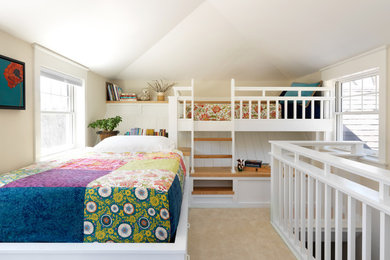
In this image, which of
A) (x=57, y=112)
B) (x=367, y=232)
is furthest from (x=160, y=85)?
(x=367, y=232)

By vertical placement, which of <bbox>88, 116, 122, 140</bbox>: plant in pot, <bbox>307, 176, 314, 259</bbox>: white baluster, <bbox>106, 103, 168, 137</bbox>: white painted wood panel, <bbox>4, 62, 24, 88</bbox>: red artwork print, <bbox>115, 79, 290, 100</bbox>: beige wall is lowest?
<bbox>307, 176, 314, 259</bbox>: white baluster

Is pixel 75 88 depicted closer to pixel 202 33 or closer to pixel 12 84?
pixel 12 84

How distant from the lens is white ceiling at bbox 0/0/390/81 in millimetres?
2115

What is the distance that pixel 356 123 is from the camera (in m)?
2.98

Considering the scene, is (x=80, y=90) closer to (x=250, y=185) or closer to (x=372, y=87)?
(x=250, y=185)

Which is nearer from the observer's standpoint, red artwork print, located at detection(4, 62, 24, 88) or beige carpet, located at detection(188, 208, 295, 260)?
red artwork print, located at detection(4, 62, 24, 88)

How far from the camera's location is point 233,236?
2.42m

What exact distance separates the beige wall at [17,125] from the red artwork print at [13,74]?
0.10 meters

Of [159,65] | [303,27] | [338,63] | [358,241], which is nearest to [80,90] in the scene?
[159,65]

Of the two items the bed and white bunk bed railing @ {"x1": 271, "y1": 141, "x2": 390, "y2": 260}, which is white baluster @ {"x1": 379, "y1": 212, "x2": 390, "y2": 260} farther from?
the bed

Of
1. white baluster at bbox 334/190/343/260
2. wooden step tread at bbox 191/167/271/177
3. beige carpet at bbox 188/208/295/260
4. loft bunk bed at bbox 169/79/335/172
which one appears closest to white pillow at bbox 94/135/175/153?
loft bunk bed at bbox 169/79/335/172

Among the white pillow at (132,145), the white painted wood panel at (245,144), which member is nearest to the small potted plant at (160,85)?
the white painted wood panel at (245,144)

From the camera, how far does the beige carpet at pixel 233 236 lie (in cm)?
207

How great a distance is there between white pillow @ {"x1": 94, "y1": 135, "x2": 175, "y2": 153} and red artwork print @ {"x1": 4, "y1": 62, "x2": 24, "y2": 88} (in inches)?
44.7
